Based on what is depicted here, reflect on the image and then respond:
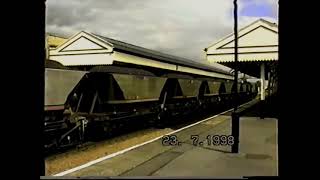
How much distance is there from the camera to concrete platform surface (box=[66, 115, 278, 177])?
9734 mm

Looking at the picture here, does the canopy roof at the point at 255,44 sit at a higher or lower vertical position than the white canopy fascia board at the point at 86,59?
higher

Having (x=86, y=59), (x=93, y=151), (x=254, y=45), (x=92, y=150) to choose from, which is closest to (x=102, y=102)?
(x=92, y=150)

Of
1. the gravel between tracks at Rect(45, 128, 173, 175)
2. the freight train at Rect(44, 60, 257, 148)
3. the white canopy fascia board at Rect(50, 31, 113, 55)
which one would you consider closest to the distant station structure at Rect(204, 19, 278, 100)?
the freight train at Rect(44, 60, 257, 148)

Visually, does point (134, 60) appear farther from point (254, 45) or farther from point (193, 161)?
point (193, 161)

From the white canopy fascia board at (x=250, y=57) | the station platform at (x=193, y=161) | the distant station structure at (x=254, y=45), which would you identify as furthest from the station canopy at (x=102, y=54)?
the station platform at (x=193, y=161)

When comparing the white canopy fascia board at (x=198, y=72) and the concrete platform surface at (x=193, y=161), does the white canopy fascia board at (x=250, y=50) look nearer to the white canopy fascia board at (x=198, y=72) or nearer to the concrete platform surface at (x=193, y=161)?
the white canopy fascia board at (x=198, y=72)

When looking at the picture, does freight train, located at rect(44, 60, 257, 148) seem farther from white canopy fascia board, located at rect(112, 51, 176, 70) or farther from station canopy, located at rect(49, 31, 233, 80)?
station canopy, located at rect(49, 31, 233, 80)

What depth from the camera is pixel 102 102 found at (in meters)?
17.3

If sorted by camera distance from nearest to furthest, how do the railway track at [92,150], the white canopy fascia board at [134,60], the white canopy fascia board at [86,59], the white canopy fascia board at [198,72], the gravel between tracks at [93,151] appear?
1. the gravel between tracks at [93,151]
2. the railway track at [92,150]
3. the white canopy fascia board at [134,60]
4. the white canopy fascia board at [86,59]
5. the white canopy fascia board at [198,72]

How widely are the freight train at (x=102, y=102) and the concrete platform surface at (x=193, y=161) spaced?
2395mm

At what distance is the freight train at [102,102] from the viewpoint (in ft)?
45.1

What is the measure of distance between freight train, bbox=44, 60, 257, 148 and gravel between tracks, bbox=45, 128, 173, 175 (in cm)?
73
